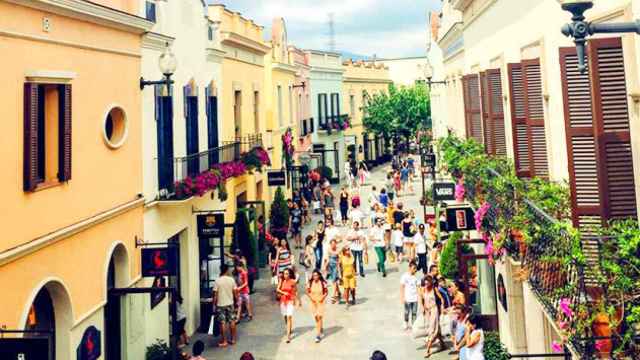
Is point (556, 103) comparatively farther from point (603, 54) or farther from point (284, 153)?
point (284, 153)

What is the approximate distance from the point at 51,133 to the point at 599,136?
25.5ft

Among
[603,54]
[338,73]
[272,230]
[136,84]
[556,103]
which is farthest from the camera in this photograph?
[338,73]

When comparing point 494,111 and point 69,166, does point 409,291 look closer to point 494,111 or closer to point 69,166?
point 494,111

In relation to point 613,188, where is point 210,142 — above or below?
above

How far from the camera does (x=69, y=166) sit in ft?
31.9

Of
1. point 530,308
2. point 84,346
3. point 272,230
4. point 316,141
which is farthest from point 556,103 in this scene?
point 316,141

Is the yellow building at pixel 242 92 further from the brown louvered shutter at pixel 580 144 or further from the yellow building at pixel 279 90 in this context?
the brown louvered shutter at pixel 580 144

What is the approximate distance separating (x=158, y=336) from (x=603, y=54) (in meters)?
11.2

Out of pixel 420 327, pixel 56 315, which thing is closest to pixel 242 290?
pixel 420 327

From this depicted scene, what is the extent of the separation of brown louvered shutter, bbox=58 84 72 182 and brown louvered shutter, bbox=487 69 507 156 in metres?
8.14

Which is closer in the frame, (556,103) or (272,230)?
(556,103)

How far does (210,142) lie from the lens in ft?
63.3

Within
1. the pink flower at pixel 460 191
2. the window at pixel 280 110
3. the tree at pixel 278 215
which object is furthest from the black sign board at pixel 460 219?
the window at pixel 280 110

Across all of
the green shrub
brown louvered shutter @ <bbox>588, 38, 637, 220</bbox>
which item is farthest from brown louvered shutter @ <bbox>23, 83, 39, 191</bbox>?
the green shrub
